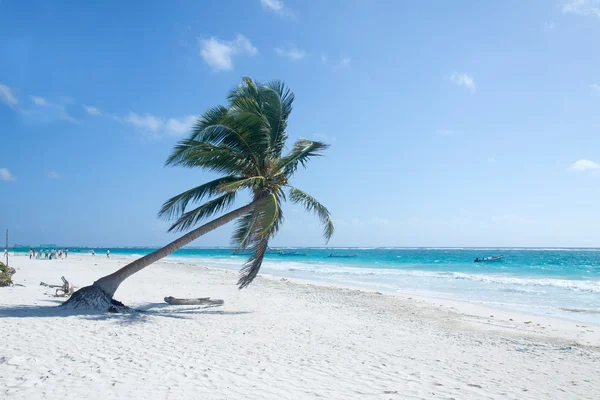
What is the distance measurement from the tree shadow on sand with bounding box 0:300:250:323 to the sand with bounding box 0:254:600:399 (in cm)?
3

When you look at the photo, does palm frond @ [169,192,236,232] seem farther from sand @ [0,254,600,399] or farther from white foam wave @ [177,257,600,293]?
white foam wave @ [177,257,600,293]

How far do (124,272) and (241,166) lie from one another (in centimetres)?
382

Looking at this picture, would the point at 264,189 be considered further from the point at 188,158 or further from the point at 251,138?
the point at 188,158

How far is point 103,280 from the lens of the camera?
945 cm

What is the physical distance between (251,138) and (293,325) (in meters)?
4.67

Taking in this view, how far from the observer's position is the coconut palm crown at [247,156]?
9695 millimetres

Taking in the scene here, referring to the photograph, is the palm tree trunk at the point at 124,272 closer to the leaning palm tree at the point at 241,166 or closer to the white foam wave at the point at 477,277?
the leaning palm tree at the point at 241,166

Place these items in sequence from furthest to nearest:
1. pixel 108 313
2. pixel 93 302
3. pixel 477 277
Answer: pixel 477 277, pixel 93 302, pixel 108 313

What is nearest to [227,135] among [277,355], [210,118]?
[210,118]

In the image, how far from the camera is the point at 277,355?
627 centimetres

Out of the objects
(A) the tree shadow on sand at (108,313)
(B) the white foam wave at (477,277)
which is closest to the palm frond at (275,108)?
(A) the tree shadow on sand at (108,313)

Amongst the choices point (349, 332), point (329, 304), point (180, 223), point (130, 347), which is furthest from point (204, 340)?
point (329, 304)

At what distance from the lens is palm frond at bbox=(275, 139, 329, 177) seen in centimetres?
1037

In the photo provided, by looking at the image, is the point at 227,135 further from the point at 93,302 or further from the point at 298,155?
the point at 93,302
